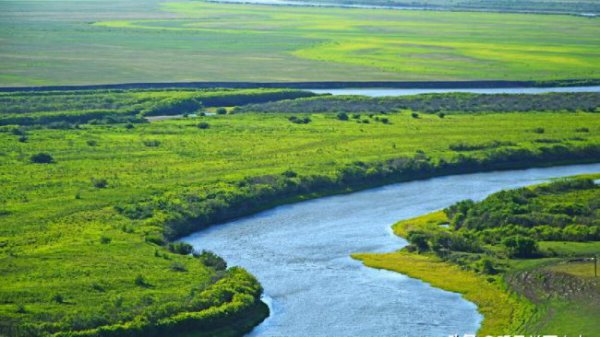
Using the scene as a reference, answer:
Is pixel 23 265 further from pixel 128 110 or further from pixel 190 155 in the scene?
pixel 128 110

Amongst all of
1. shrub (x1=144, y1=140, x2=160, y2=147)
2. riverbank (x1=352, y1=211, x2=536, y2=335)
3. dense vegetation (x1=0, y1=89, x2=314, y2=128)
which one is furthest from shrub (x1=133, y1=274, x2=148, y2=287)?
dense vegetation (x1=0, y1=89, x2=314, y2=128)

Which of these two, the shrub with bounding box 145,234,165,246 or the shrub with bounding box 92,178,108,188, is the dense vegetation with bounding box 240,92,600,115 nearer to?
the shrub with bounding box 92,178,108,188

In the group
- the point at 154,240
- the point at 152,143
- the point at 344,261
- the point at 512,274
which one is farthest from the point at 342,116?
the point at 512,274

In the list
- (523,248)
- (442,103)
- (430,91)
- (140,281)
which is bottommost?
(140,281)

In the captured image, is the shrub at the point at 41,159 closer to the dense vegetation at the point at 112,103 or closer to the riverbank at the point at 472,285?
the dense vegetation at the point at 112,103

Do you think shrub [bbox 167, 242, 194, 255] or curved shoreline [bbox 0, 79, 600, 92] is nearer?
shrub [bbox 167, 242, 194, 255]

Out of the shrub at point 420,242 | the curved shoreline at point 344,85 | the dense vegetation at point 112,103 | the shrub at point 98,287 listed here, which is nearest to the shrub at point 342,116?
the dense vegetation at point 112,103

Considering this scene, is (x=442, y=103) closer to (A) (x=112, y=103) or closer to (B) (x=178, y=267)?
(A) (x=112, y=103)
